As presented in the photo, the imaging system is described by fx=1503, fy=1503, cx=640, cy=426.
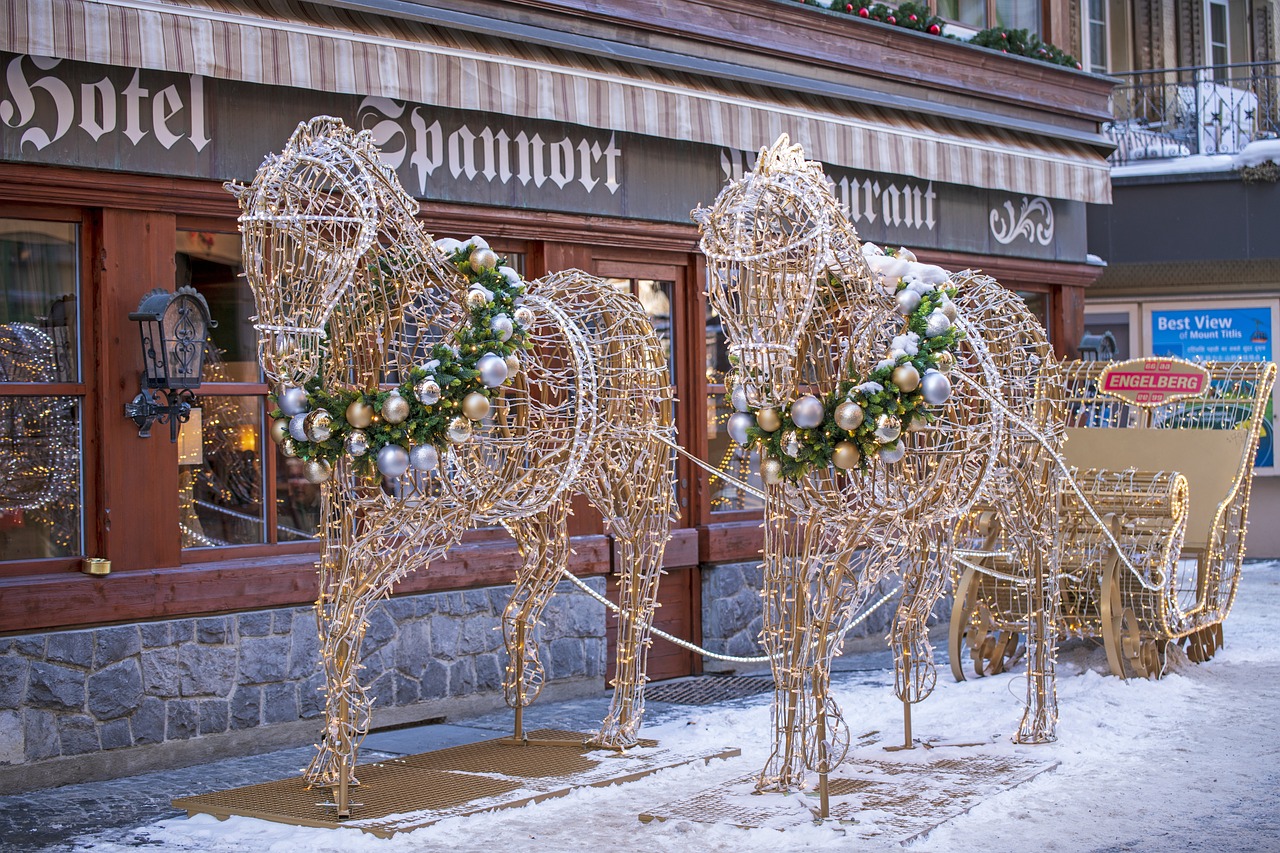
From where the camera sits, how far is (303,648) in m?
8.12

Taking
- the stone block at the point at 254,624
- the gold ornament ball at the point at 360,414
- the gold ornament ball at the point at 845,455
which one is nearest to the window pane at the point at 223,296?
the stone block at the point at 254,624

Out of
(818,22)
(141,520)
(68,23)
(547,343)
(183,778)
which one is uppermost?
(818,22)

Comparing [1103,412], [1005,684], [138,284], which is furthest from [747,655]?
[138,284]

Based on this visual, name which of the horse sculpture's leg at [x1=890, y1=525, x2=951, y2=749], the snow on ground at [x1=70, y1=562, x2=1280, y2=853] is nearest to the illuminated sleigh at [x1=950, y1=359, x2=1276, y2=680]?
the snow on ground at [x1=70, y1=562, x2=1280, y2=853]

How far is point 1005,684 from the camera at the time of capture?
370 inches

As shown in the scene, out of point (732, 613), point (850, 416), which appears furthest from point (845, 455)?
point (732, 613)

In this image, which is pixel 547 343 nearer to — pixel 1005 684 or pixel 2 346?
pixel 2 346

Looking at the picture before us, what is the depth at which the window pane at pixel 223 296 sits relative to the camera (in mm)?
8039

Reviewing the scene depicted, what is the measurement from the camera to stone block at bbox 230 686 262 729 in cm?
781

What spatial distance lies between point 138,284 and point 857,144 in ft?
18.3

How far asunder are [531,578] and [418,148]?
107 inches

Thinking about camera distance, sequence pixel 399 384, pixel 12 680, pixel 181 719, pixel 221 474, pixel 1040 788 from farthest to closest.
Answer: pixel 221 474, pixel 181 719, pixel 12 680, pixel 1040 788, pixel 399 384

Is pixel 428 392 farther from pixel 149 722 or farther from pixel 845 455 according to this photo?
pixel 149 722

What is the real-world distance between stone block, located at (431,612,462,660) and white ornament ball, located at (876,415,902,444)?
3.59 meters
